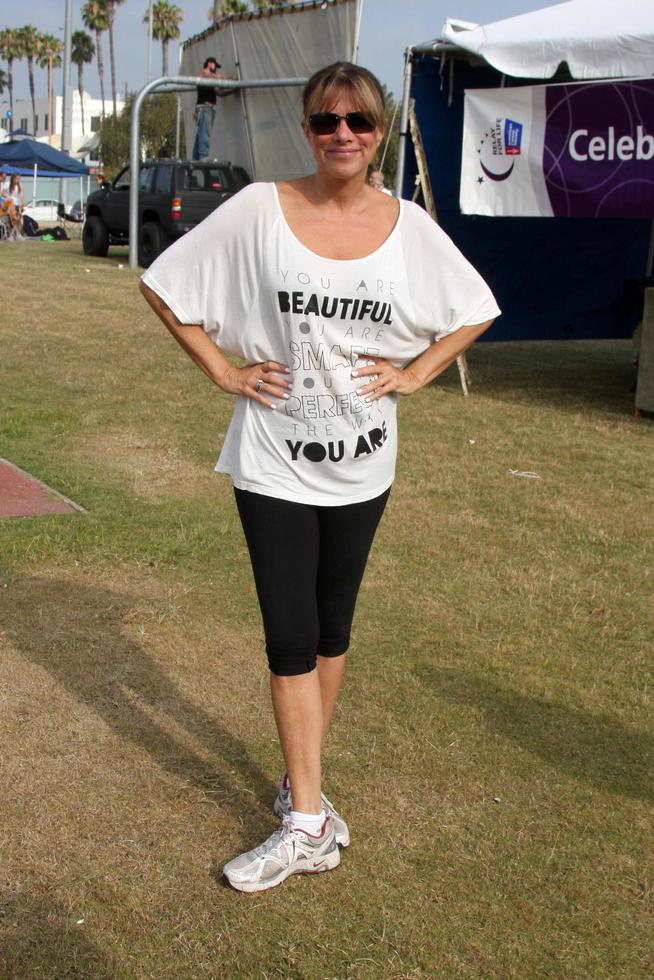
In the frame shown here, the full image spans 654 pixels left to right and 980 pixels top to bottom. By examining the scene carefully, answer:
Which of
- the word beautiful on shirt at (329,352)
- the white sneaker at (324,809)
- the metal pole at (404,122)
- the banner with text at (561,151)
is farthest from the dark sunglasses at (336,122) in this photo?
the metal pole at (404,122)

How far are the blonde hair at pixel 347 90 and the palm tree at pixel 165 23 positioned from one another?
3279 inches

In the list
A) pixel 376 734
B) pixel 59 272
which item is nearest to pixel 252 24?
pixel 59 272

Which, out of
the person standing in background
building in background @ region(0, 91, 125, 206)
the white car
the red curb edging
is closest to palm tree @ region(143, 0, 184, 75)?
building in background @ region(0, 91, 125, 206)

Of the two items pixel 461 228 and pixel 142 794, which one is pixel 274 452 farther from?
pixel 461 228

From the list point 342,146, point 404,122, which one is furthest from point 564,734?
point 404,122

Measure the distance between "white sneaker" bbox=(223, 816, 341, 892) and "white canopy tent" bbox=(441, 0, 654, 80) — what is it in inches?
296

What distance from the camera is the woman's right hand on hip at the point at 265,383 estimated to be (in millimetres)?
2885

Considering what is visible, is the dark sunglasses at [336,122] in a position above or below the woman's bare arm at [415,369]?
above

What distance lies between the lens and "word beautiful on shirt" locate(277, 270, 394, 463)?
281cm

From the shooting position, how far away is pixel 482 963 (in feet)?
9.11

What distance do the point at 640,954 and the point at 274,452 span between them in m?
1.59

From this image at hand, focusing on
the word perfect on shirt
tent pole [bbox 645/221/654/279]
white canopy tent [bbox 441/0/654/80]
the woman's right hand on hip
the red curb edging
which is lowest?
the red curb edging

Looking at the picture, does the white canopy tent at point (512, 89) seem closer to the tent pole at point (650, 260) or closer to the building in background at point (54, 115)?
the tent pole at point (650, 260)

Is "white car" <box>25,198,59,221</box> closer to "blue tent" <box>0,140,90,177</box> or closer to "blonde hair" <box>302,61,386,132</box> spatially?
"blue tent" <box>0,140,90,177</box>
